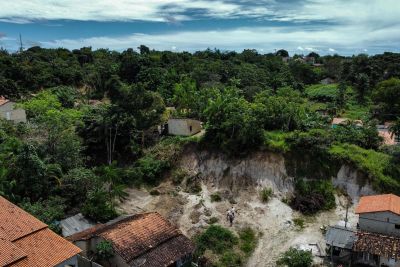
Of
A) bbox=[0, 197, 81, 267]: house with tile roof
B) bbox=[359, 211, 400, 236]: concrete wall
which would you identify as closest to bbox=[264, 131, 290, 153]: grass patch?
→ bbox=[359, 211, 400, 236]: concrete wall

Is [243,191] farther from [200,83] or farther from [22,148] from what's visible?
[200,83]

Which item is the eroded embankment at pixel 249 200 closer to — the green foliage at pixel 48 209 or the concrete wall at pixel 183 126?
the concrete wall at pixel 183 126

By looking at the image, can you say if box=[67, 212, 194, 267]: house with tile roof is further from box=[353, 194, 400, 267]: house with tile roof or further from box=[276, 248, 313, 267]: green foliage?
box=[353, 194, 400, 267]: house with tile roof

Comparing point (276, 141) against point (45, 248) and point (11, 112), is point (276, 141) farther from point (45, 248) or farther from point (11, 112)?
point (11, 112)

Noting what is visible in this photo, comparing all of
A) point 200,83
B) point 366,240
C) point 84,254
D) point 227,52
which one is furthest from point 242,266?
point 227,52

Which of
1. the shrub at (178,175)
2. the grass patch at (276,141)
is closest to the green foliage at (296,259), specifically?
the grass patch at (276,141)

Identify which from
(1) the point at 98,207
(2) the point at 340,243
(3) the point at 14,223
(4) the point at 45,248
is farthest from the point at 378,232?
(3) the point at 14,223
